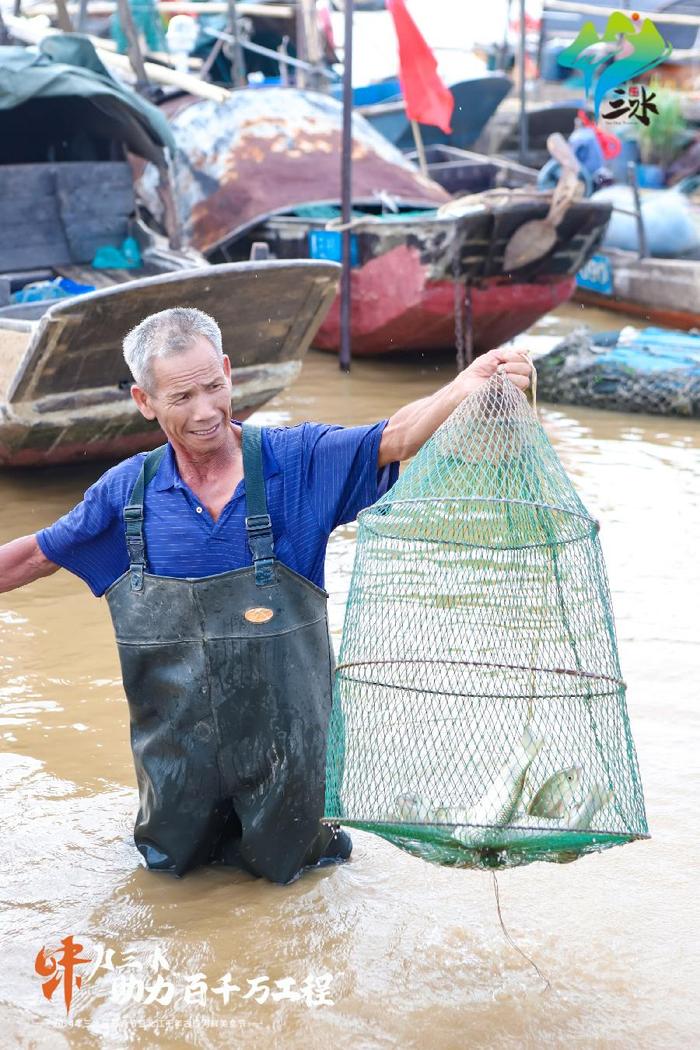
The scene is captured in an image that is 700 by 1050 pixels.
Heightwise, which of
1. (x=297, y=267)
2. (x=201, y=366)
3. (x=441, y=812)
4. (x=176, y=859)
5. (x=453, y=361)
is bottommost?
(x=453, y=361)

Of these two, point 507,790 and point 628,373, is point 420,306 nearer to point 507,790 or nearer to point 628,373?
point 628,373

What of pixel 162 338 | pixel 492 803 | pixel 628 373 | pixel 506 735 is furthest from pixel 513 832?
pixel 628 373

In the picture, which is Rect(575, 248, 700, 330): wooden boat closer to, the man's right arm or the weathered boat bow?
the weathered boat bow

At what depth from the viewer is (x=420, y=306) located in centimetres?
955

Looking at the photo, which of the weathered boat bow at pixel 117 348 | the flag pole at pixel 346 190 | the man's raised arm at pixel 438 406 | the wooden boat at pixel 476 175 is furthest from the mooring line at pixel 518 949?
the wooden boat at pixel 476 175

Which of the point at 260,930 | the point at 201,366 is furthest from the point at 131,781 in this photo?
the point at 201,366

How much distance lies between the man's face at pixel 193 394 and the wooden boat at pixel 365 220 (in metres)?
6.36

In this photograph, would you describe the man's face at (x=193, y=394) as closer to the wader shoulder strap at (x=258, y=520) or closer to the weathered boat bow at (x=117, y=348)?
the wader shoulder strap at (x=258, y=520)

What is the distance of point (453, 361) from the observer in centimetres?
1052

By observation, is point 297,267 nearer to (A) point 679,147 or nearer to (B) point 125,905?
(B) point 125,905

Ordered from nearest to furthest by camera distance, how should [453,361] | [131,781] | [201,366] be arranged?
[201,366] → [131,781] → [453,361]

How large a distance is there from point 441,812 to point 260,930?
1.92 ft

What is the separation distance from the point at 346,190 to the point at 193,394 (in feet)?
23.2

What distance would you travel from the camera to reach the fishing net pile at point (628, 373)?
28.1 ft
